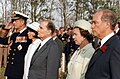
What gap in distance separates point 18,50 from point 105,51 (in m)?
2.93

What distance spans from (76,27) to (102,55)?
4.04 feet

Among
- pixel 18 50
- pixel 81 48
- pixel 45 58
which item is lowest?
pixel 18 50

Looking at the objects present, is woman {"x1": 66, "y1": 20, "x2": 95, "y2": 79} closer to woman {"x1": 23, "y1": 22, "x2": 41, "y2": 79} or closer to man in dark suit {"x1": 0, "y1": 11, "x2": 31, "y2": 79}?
woman {"x1": 23, "y1": 22, "x2": 41, "y2": 79}

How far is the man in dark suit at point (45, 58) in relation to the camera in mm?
5137

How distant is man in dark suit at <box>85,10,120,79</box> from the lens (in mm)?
3590

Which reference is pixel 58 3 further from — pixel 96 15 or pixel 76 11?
pixel 96 15

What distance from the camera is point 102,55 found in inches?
149

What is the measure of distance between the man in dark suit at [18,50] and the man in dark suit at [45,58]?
40.9 inches

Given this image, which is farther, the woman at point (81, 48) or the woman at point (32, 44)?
the woman at point (32, 44)

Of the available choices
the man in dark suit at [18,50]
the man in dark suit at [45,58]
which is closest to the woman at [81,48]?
the man in dark suit at [45,58]

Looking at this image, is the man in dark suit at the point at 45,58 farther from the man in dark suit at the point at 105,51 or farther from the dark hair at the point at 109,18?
the dark hair at the point at 109,18

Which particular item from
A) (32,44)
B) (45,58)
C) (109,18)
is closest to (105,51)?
(109,18)

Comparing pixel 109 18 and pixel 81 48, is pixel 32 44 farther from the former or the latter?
pixel 109 18

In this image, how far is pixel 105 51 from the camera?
375cm
